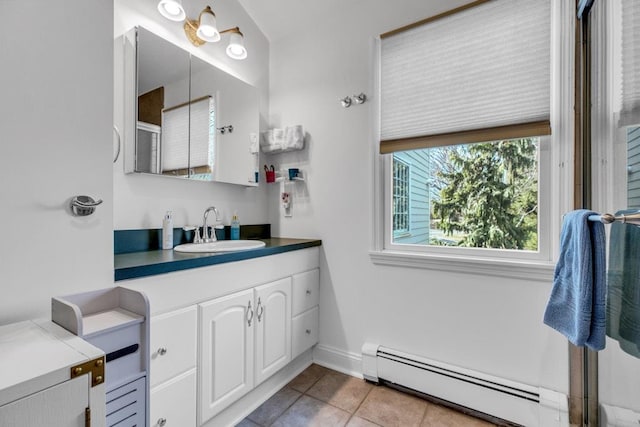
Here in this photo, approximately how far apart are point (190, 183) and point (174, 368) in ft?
3.55

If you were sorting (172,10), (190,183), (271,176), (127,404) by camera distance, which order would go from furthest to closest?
(271,176)
(190,183)
(172,10)
(127,404)

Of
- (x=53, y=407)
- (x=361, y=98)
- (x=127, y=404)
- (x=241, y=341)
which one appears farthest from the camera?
(x=361, y=98)

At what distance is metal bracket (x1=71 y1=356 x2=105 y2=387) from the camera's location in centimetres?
67

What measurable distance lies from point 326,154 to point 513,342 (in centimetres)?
160

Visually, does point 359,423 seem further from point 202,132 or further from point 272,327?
point 202,132

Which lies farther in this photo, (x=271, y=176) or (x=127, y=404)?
(x=271, y=176)

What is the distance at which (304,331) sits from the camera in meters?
Answer: 2.09

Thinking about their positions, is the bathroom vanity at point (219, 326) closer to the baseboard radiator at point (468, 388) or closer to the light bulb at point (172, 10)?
the baseboard radiator at point (468, 388)

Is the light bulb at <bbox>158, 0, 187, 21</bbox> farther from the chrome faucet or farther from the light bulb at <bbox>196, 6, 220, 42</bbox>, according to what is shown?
the chrome faucet

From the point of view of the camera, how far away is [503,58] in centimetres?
162

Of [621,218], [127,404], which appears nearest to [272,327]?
[127,404]

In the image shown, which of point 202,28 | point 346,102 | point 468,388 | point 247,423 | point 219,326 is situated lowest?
point 247,423

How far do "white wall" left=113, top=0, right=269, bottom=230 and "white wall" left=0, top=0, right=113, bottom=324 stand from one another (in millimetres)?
594

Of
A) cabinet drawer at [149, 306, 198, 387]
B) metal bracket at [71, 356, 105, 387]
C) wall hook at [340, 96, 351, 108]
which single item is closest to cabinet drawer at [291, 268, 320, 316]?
cabinet drawer at [149, 306, 198, 387]
